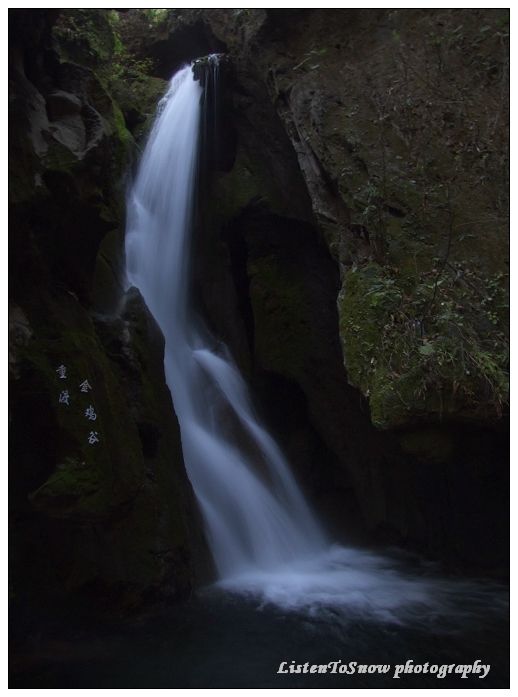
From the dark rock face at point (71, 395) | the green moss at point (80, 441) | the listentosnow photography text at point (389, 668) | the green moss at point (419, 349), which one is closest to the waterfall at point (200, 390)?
the dark rock face at point (71, 395)

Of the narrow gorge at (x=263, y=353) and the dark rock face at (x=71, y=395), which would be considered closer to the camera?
the dark rock face at (x=71, y=395)

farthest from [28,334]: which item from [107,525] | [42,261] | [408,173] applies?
[408,173]

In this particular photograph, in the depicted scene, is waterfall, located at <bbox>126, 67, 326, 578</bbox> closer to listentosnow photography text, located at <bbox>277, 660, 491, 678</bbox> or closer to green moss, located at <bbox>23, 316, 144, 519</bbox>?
listentosnow photography text, located at <bbox>277, 660, 491, 678</bbox>

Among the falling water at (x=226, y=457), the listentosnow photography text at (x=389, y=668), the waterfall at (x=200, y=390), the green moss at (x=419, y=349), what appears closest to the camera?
the listentosnow photography text at (x=389, y=668)

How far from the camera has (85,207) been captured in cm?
539

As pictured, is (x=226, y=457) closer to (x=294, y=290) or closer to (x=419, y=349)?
(x=294, y=290)

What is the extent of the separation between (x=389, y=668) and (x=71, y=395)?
12.3ft

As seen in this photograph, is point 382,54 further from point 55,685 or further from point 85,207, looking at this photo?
point 55,685

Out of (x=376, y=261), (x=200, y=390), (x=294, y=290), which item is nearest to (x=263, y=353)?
(x=294, y=290)

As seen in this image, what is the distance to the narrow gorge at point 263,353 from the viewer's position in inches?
187

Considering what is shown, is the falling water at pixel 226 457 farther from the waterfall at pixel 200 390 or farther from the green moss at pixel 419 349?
the green moss at pixel 419 349

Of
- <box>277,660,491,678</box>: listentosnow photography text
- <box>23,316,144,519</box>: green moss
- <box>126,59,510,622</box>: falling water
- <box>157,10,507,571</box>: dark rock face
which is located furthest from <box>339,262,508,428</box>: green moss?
<box>23,316,144,519</box>: green moss

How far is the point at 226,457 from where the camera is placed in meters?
8.32

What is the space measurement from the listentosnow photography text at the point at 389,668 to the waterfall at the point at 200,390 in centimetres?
236
